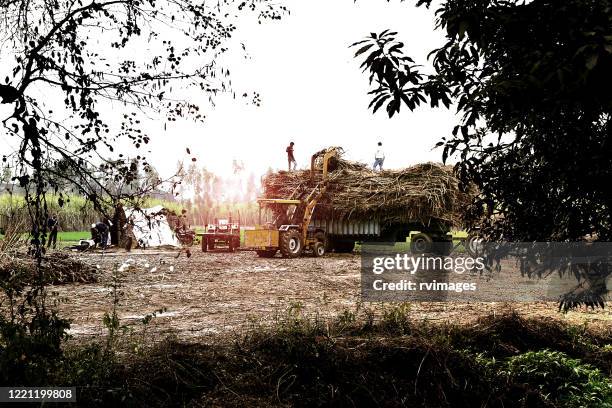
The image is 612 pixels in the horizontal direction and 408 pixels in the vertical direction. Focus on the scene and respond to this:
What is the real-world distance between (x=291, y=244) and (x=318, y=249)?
1.21 meters

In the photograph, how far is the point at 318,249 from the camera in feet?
61.6

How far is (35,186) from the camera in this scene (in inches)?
192

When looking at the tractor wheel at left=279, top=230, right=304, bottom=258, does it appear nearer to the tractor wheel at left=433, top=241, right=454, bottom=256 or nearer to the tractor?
the tractor

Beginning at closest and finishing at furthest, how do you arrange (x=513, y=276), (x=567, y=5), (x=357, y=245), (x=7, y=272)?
(x=567, y=5), (x=7, y=272), (x=513, y=276), (x=357, y=245)

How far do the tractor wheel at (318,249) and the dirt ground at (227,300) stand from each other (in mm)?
2767

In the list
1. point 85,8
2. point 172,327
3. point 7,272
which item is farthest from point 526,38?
point 7,272

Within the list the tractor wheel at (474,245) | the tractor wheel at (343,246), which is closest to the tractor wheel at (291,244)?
the tractor wheel at (343,246)

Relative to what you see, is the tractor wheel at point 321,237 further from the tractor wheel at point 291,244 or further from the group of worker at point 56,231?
the group of worker at point 56,231

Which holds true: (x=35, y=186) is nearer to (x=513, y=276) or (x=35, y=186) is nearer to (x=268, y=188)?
(x=513, y=276)

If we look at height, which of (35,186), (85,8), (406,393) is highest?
(85,8)

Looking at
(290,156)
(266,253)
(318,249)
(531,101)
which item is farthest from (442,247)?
(531,101)

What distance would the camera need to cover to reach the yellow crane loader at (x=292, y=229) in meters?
17.6

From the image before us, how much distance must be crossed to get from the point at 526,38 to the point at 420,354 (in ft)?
9.65

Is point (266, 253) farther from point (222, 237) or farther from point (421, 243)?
point (421, 243)
